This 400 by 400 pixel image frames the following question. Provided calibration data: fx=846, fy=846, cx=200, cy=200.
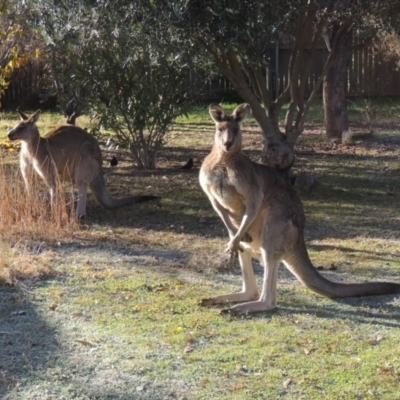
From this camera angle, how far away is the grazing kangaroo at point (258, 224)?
5.66m

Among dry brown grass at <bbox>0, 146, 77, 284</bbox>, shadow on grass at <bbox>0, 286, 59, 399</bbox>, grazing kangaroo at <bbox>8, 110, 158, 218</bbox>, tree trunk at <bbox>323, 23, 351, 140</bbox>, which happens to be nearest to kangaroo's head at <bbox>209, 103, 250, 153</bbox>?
shadow on grass at <bbox>0, 286, 59, 399</bbox>

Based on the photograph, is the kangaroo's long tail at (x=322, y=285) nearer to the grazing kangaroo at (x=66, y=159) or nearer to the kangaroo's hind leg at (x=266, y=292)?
the kangaroo's hind leg at (x=266, y=292)

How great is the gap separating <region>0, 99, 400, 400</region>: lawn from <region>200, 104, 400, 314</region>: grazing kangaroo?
5.9 inches

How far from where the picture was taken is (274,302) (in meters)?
5.72

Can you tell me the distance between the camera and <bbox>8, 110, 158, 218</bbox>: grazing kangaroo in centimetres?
925

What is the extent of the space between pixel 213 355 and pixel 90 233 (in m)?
3.71

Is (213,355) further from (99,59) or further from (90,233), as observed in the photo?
(99,59)

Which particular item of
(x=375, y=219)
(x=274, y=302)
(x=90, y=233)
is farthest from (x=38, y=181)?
(x=274, y=302)

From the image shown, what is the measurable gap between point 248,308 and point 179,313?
47 cm

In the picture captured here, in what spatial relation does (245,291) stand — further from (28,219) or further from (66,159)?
(66,159)

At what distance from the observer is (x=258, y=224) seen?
19.2 ft

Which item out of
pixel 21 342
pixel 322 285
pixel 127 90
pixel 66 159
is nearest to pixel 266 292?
pixel 322 285

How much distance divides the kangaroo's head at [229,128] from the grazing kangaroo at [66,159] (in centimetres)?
340

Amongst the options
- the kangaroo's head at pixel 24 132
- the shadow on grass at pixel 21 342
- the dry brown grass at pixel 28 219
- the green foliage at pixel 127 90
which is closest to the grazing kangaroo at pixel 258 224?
the shadow on grass at pixel 21 342
